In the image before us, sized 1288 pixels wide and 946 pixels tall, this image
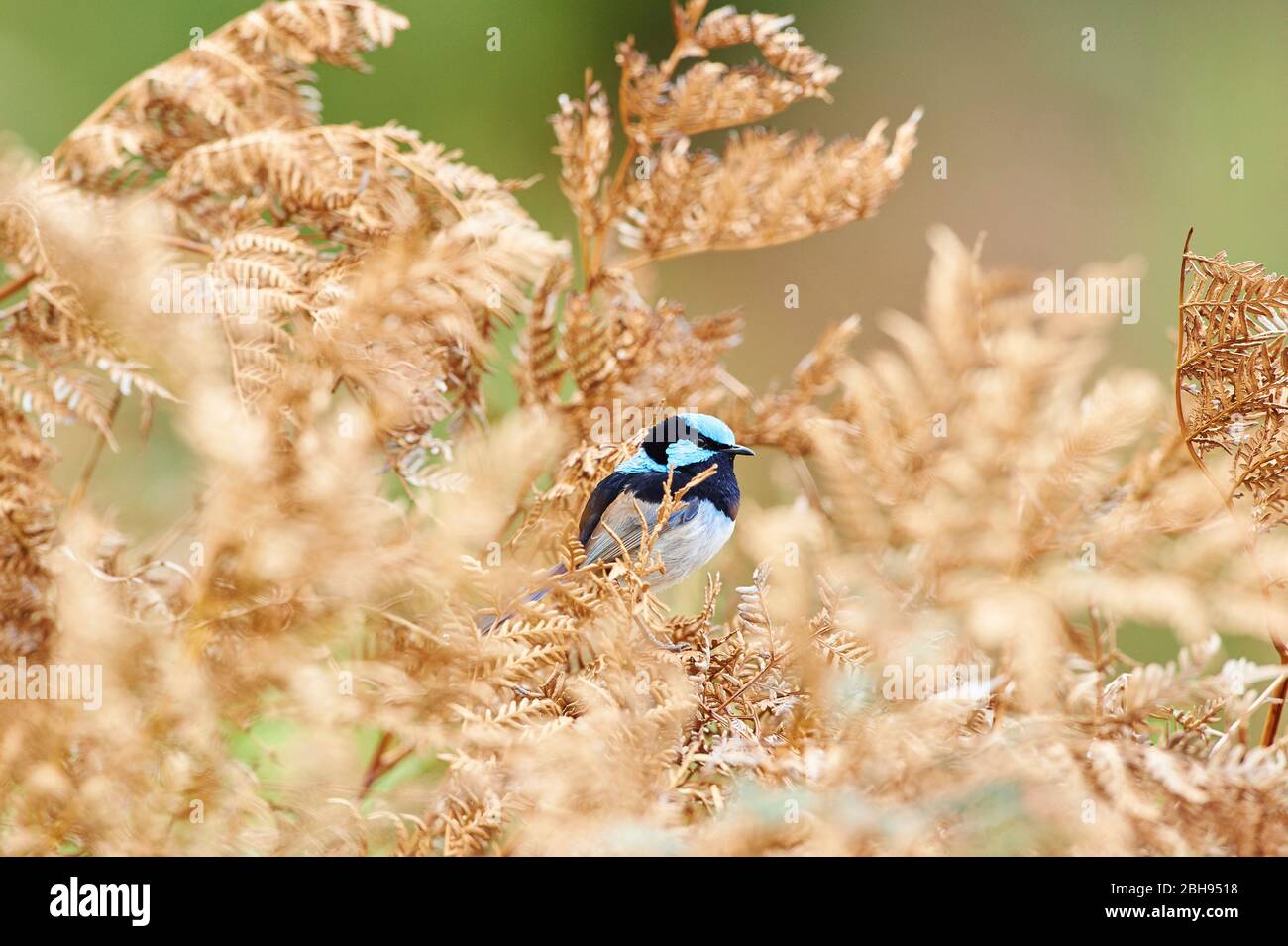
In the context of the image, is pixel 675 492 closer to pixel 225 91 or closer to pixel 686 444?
pixel 686 444

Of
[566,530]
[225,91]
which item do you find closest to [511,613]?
[566,530]

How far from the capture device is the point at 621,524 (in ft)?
2.91

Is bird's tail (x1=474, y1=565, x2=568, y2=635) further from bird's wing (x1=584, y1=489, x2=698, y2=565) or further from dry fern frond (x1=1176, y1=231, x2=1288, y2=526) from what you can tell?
dry fern frond (x1=1176, y1=231, x2=1288, y2=526)

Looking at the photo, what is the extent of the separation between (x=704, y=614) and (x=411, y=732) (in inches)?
7.1

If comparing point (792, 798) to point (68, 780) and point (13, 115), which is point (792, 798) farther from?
point (13, 115)

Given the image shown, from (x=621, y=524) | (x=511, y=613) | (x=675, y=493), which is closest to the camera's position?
(x=511, y=613)

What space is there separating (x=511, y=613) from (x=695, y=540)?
41 cm

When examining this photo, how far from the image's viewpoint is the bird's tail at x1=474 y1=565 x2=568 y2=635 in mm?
622

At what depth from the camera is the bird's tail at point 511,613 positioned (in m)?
0.62

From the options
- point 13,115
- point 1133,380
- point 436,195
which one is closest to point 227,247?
point 436,195

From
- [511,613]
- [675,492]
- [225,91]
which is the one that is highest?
[225,91]

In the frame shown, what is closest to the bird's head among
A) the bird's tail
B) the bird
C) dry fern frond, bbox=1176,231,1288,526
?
the bird

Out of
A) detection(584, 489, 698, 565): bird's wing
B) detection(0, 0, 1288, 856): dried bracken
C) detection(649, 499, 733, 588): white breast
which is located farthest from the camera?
detection(649, 499, 733, 588): white breast

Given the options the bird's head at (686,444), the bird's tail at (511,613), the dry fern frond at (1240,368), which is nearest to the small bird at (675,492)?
the bird's head at (686,444)
